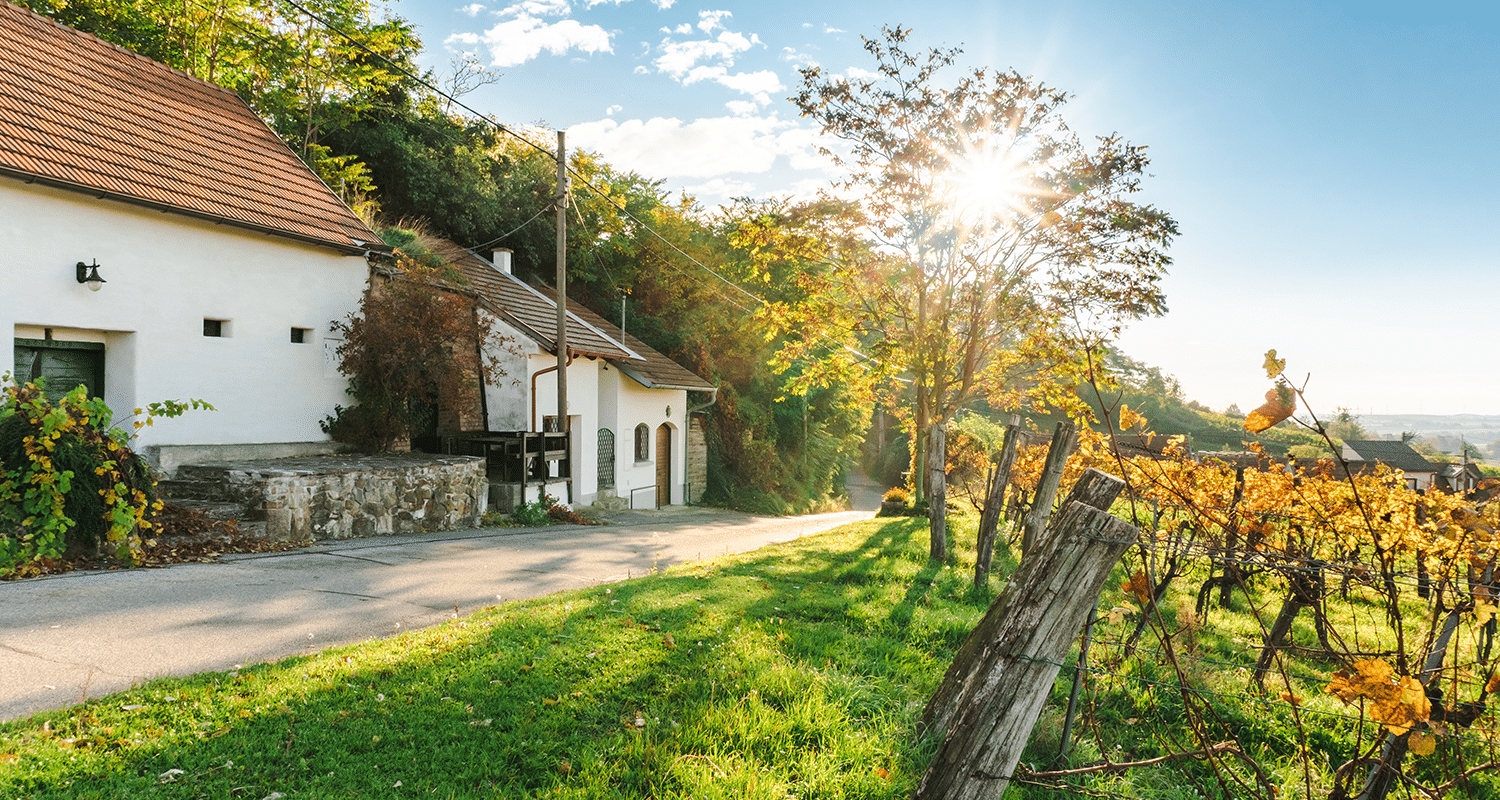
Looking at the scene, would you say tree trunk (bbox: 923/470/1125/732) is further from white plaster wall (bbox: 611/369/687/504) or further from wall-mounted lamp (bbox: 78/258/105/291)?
white plaster wall (bbox: 611/369/687/504)

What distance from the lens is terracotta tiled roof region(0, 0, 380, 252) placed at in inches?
376

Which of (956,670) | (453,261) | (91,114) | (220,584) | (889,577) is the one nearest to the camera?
(956,670)

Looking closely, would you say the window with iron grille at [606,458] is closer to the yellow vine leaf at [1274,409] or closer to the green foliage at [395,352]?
the green foliage at [395,352]

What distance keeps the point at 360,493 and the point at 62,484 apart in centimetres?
399

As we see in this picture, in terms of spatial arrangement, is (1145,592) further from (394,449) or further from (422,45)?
(422,45)

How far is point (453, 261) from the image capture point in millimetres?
18797

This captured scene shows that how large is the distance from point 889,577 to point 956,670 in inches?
183

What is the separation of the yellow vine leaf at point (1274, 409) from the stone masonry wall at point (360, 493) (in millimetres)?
10209

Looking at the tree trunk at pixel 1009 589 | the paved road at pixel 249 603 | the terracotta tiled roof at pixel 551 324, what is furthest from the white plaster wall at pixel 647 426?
the tree trunk at pixel 1009 589

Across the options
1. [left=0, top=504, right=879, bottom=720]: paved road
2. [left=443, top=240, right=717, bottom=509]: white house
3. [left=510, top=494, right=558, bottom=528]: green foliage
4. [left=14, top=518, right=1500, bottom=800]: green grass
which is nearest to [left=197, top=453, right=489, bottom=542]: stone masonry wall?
[left=0, top=504, right=879, bottom=720]: paved road

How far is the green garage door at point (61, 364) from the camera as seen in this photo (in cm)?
917

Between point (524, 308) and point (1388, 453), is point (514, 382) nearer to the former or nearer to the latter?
point (524, 308)

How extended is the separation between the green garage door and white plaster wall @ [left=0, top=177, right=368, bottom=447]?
4.6 inches

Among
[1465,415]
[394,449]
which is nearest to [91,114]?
[394,449]
